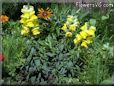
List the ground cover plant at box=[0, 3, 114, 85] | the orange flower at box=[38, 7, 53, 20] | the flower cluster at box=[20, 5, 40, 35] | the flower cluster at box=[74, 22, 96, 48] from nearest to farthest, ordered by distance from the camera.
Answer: the ground cover plant at box=[0, 3, 114, 85] → the flower cluster at box=[74, 22, 96, 48] → the flower cluster at box=[20, 5, 40, 35] → the orange flower at box=[38, 7, 53, 20]

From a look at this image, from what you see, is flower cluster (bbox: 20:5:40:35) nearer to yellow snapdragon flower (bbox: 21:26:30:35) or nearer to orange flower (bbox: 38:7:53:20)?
yellow snapdragon flower (bbox: 21:26:30:35)

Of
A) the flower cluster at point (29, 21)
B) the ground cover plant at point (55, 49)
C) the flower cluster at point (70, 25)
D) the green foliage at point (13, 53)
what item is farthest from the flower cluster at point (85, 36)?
the green foliage at point (13, 53)

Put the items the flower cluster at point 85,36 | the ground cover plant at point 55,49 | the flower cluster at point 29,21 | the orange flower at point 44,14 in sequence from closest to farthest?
the ground cover plant at point 55,49 → the flower cluster at point 85,36 → the flower cluster at point 29,21 → the orange flower at point 44,14

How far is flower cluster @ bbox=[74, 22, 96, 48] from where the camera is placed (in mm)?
4438

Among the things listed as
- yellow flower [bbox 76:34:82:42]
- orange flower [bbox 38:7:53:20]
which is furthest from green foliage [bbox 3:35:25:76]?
yellow flower [bbox 76:34:82:42]

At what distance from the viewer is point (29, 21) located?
4.58 metres

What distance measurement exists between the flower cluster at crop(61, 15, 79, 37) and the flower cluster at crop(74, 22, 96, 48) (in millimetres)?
106

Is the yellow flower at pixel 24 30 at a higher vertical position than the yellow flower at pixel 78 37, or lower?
higher

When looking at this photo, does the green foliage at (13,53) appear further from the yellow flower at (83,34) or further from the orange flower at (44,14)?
the yellow flower at (83,34)

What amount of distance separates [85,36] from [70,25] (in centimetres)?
25

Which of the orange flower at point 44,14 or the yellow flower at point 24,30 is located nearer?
the yellow flower at point 24,30

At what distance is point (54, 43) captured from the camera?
4.57 meters

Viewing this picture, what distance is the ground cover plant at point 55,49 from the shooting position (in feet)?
13.9

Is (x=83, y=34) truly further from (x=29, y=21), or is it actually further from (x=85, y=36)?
(x=29, y=21)
